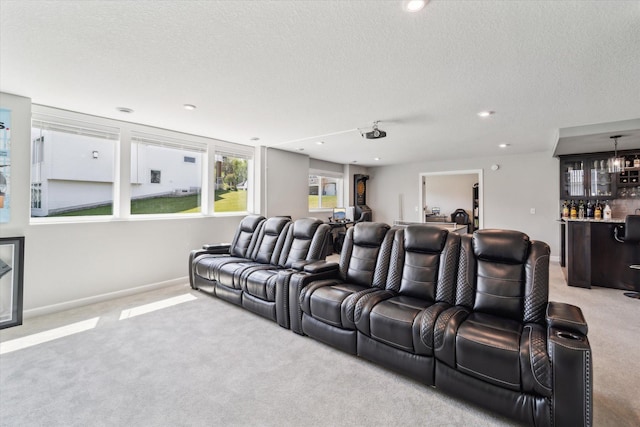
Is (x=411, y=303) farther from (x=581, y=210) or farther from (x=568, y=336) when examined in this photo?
(x=581, y=210)

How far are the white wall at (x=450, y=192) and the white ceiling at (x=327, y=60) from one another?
578 cm

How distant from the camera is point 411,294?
2566 mm

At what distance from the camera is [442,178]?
10328mm

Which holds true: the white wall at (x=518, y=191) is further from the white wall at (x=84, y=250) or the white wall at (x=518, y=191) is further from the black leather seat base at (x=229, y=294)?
the white wall at (x=84, y=250)

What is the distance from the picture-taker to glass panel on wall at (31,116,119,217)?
3.59 meters

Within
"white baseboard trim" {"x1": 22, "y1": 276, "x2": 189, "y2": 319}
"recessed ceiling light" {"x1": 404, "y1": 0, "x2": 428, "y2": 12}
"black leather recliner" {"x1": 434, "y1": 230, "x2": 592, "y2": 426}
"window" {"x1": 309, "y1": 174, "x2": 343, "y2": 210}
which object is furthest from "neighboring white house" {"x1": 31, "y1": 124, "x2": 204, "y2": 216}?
"black leather recliner" {"x1": 434, "y1": 230, "x2": 592, "y2": 426}

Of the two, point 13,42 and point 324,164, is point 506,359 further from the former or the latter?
point 324,164

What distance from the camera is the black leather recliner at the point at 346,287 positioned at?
248 centimetres

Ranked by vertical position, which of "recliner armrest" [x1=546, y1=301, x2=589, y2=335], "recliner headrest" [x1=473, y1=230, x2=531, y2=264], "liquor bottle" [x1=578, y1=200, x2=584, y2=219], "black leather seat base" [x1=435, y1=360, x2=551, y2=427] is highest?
"liquor bottle" [x1=578, y1=200, x2=584, y2=219]

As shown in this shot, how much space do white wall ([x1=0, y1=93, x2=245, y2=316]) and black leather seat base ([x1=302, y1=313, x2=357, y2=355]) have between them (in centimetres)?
286

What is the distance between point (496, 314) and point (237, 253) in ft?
11.4

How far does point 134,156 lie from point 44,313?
89.7 inches

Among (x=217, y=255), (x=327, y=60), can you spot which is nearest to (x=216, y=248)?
(x=217, y=255)

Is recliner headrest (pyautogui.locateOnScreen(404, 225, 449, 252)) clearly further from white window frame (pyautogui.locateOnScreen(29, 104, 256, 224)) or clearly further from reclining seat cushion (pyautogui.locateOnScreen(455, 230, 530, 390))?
white window frame (pyautogui.locateOnScreen(29, 104, 256, 224))
